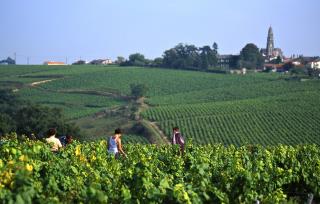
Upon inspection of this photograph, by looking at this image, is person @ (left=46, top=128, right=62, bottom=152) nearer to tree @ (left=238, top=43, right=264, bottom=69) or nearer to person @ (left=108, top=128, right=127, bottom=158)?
person @ (left=108, top=128, right=127, bottom=158)

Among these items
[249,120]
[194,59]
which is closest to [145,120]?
[249,120]

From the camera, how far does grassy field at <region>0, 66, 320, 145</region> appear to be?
195 feet

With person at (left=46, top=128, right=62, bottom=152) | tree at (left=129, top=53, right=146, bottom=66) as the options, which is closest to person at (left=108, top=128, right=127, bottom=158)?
person at (left=46, top=128, right=62, bottom=152)

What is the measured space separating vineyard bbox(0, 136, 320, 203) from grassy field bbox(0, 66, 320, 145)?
40.2m

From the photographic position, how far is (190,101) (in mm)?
81125

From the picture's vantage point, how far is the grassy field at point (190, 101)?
5947cm

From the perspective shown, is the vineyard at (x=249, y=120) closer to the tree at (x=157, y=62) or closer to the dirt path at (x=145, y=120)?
the dirt path at (x=145, y=120)

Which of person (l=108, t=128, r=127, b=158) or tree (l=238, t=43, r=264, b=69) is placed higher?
tree (l=238, t=43, r=264, b=69)

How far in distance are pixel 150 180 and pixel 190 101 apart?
72.9 m

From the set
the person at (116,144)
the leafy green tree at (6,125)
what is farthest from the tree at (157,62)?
the person at (116,144)

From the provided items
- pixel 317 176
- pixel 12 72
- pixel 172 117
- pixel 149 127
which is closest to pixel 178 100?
pixel 172 117

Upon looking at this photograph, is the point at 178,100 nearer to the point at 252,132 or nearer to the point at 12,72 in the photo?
the point at 252,132

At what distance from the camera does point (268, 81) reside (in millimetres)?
99438

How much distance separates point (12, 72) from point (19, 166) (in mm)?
112994
